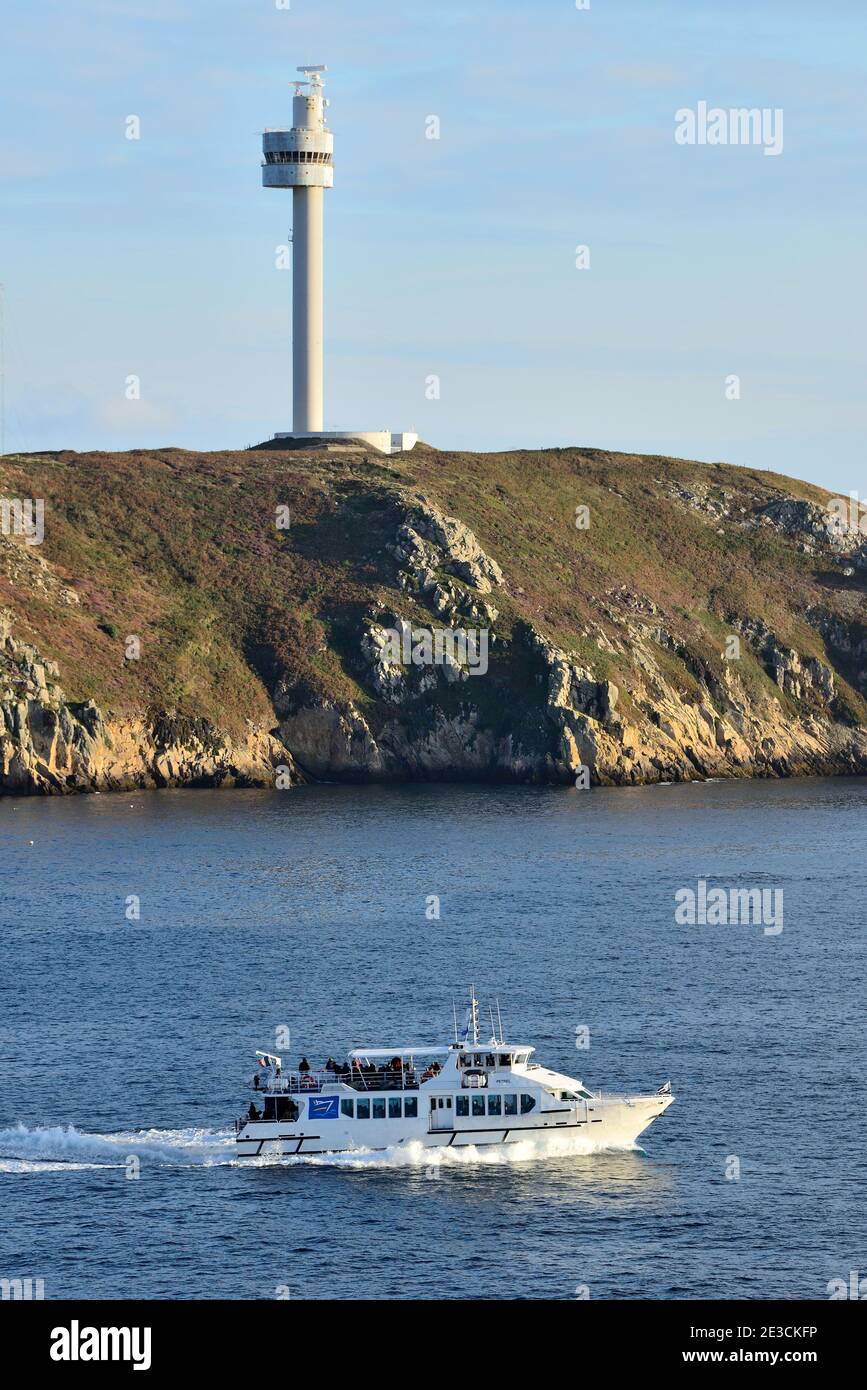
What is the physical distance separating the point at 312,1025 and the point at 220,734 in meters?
94.0

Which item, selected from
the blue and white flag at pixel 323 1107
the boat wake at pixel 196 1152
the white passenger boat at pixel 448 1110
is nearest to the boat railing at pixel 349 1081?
the white passenger boat at pixel 448 1110

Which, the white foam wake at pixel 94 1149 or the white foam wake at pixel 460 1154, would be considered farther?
the white foam wake at pixel 460 1154

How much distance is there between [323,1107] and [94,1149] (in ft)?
28.9

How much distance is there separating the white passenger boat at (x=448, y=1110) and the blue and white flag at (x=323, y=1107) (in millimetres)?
38

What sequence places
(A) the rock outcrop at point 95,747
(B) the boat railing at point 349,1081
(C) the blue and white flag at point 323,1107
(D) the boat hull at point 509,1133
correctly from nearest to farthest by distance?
(C) the blue and white flag at point 323,1107 → (D) the boat hull at point 509,1133 → (B) the boat railing at point 349,1081 → (A) the rock outcrop at point 95,747

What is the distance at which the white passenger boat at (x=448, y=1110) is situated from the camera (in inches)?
3024

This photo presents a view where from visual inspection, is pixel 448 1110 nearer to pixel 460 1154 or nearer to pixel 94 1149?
pixel 460 1154

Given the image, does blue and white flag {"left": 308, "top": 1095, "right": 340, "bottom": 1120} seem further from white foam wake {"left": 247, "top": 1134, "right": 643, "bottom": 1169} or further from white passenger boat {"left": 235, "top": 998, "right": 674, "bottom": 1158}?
white foam wake {"left": 247, "top": 1134, "right": 643, "bottom": 1169}

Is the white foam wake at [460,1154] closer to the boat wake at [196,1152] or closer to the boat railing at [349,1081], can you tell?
the boat wake at [196,1152]

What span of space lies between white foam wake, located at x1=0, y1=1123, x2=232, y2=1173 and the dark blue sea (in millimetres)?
135

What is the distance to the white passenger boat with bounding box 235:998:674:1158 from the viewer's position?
76812mm

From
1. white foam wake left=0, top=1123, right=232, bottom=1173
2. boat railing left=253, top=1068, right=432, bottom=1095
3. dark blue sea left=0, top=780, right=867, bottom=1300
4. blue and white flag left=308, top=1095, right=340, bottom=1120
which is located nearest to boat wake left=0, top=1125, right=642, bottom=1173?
white foam wake left=0, top=1123, right=232, bottom=1173

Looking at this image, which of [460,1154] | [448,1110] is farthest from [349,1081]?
[460,1154]
